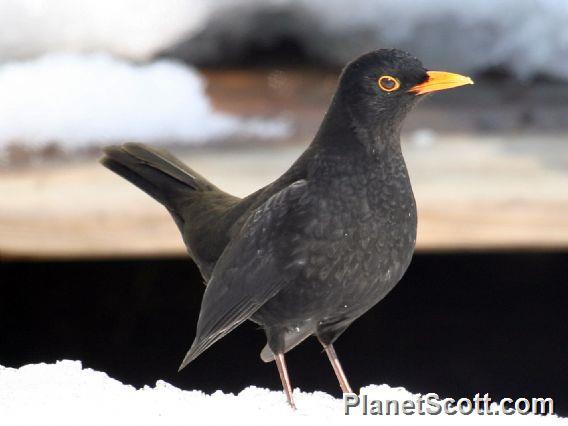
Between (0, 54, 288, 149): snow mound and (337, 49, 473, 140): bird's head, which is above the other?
(0, 54, 288, 149): snow mound

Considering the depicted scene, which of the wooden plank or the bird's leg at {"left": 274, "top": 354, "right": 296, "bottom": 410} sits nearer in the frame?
the bird's leg at {"left": 274, "top": 354, "right": 296, "bottom": 410}

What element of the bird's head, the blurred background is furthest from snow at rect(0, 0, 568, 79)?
the bird's head

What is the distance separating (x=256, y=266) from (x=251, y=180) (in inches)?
22.9

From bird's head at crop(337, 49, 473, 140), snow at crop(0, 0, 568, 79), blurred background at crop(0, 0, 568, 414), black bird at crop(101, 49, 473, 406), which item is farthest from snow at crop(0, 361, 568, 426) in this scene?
snow at crop(0, 0, 568, 79)

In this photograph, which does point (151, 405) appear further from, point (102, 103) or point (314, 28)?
point (314, 28)

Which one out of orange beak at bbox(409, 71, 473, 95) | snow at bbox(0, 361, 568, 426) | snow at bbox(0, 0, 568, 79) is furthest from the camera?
snow at bbox(0, 0, 568, 79)

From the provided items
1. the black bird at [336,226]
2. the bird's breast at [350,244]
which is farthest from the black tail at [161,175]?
the bird's breast at [350,244]

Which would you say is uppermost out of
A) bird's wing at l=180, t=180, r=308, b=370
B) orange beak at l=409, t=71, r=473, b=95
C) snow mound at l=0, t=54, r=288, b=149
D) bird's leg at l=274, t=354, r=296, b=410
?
snow mound at l=0, t=54, r=288, b=149

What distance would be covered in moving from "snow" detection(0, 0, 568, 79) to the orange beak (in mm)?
583

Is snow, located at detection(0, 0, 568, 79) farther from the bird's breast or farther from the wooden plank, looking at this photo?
the bird's breast

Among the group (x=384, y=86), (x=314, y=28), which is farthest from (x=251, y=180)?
(x=384, y=86)

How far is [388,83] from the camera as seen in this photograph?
1167mm

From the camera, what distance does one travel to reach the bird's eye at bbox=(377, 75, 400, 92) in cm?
117

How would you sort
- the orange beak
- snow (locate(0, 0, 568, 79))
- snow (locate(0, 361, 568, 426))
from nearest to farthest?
the orange beak < snow (locate(0, 361, 568, 426)) < snow (locate(0, 0, 568, 79))
